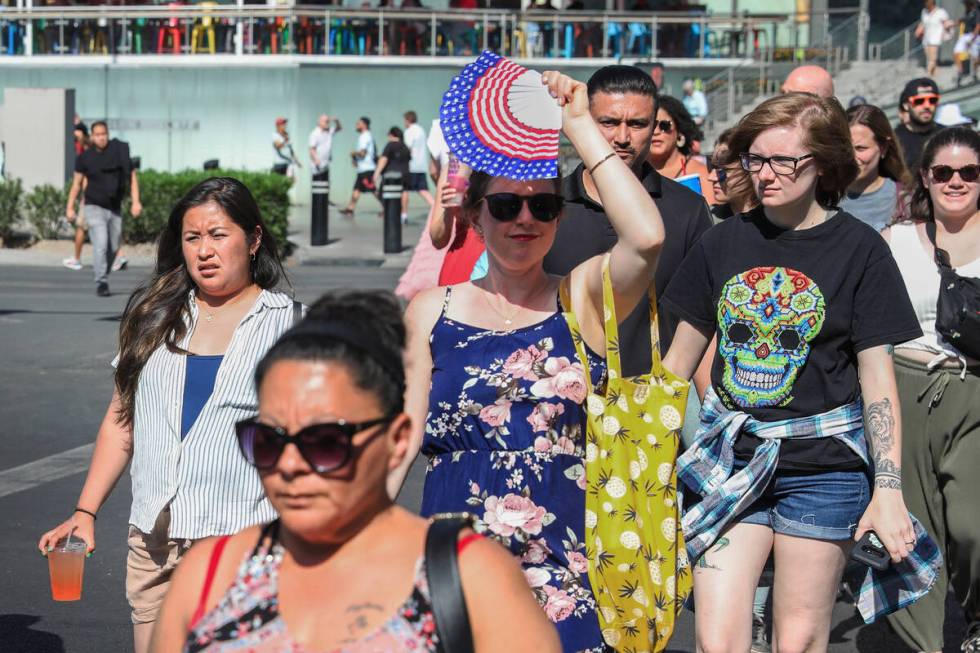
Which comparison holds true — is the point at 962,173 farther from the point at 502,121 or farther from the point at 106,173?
the point at 106,173

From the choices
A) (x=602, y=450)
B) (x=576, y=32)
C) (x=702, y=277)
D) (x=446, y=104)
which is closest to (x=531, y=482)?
(x=602, y=450)

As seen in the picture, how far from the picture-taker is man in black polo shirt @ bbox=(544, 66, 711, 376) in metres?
4.87

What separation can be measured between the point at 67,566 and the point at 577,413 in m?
1.63

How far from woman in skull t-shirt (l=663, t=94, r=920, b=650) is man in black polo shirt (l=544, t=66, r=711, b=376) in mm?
413

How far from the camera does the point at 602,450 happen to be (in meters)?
3.53

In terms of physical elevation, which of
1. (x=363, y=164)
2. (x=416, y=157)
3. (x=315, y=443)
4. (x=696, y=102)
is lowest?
(x=315, y=443)

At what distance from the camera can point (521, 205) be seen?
3635 mm

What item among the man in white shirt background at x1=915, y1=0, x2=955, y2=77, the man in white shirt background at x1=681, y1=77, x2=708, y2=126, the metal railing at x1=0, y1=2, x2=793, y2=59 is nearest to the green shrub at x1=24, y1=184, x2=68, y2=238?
the metal railing at x1=0, y1=2, x2=793, y2=59

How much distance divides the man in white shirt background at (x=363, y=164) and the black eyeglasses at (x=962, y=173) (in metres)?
23.5

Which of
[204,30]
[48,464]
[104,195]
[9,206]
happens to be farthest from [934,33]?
[48,464]

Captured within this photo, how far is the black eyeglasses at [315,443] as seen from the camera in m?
2.29

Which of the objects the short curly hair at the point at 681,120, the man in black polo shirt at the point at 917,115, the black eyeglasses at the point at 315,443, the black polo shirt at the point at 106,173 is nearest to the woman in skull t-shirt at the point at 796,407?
the black eyeglasses at the point at 315,443

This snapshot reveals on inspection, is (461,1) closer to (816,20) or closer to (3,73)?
(816,20)

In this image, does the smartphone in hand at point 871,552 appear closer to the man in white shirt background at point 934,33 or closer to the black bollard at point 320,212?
the black bollard at point 320,212
